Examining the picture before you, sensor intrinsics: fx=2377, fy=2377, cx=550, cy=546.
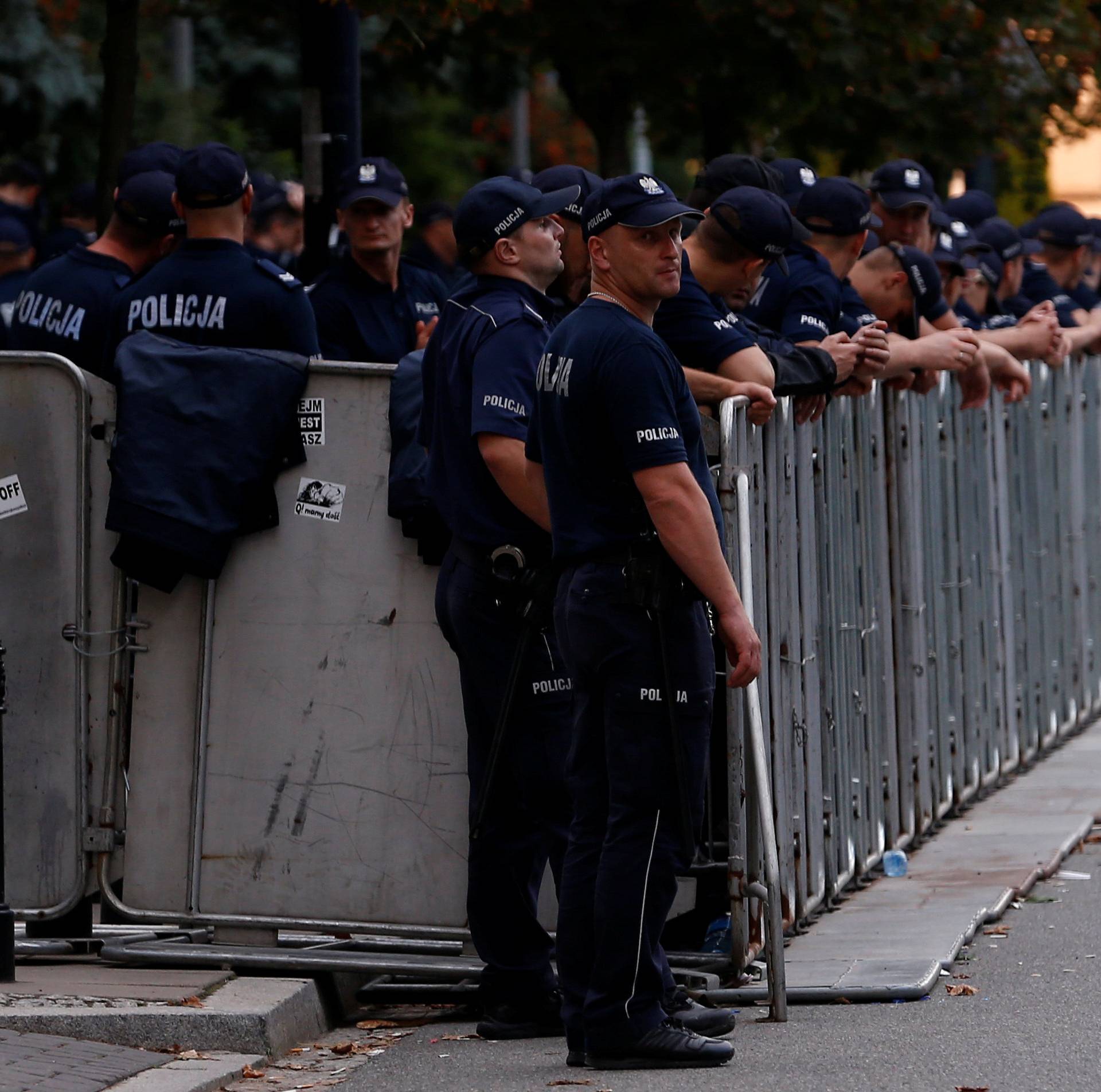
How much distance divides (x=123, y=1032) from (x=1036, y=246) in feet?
31.0

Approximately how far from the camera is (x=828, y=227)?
26.9 feet

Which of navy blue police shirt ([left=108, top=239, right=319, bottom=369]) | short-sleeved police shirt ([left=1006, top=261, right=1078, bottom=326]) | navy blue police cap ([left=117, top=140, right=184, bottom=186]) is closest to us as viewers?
navy blue police shirt ([left=108, top=239, right=319, bottom=369])

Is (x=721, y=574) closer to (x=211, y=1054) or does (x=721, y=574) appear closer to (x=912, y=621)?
(x=211, y=1054)

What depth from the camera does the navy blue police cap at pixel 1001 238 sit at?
12.6 meters

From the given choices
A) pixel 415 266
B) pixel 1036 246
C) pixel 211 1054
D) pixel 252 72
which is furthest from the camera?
pixel 252 72

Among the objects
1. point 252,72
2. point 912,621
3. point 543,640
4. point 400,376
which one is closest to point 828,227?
point 912,621

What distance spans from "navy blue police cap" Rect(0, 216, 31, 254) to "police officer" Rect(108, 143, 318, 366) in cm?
425

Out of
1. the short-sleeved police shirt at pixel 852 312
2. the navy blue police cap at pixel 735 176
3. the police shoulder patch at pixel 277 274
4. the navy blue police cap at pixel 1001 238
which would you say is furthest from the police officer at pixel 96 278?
the navy blue police cap at pixel 1001 238

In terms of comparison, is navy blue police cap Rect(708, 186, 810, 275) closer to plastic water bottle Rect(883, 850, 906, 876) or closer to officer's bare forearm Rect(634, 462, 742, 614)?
officer's bare forearm Rect(634, 462, 742, 614)

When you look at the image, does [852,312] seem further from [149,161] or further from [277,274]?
[149,161]

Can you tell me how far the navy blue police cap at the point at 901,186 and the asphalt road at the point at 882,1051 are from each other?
3982 millimetres

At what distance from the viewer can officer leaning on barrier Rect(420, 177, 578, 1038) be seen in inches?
240

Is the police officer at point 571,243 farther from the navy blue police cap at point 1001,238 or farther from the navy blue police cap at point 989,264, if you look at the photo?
the navy blue police cap at point 1001,238

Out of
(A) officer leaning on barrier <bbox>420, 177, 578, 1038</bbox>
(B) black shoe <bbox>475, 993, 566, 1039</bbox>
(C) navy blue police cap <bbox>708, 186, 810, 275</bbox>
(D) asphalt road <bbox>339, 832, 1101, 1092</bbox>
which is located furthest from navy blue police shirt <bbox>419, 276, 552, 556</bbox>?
(D) asphalt road <bbox>339, 832, 1101, 1092</bbox>
